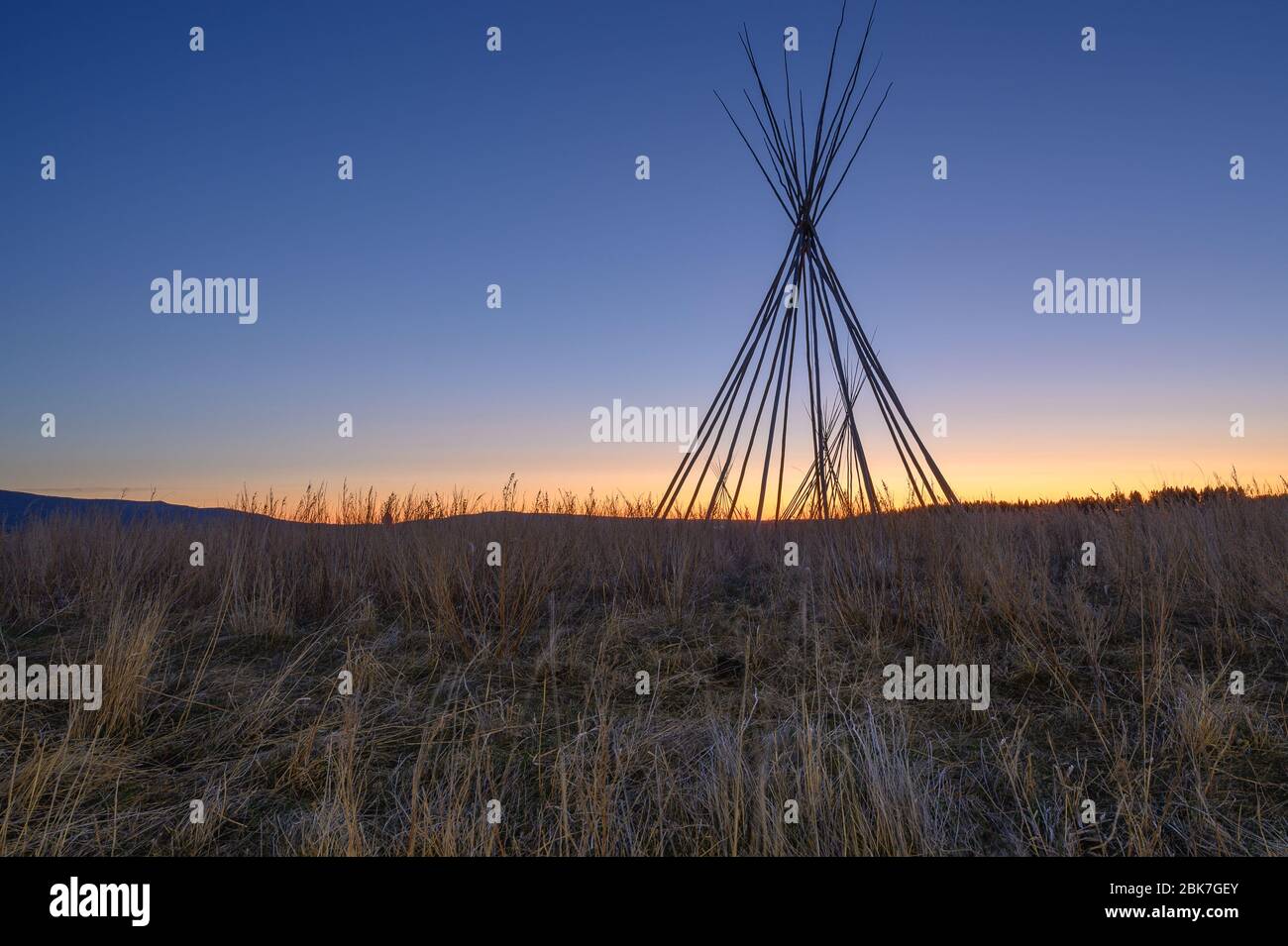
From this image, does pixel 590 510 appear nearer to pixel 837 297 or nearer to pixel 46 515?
pixel 837 297

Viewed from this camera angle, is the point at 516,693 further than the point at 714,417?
No

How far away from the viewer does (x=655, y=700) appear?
7.08ft

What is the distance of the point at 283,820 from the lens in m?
1.69

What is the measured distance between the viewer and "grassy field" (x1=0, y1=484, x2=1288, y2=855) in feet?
5.14

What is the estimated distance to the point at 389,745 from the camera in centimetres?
208

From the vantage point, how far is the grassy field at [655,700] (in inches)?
61.7
